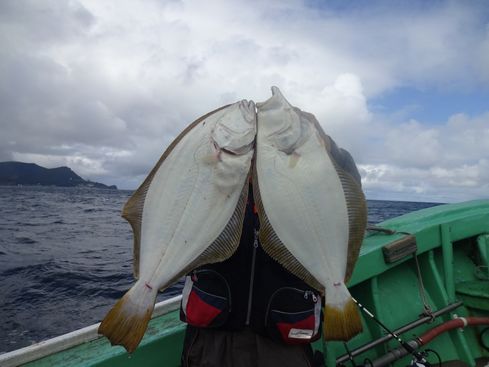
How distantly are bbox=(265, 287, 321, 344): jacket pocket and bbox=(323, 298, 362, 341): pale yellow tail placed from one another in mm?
223

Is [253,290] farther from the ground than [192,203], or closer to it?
closer to it

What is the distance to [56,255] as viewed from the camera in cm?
1120

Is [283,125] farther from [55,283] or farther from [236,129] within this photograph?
[55,283]

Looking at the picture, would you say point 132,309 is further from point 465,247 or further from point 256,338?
point 465,247

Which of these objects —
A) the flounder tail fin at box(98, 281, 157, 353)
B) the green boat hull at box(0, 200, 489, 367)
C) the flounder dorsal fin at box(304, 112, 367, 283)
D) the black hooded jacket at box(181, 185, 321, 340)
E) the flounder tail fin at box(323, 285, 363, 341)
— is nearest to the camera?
the flounder tail fin at box(98, 281, 157, 353)

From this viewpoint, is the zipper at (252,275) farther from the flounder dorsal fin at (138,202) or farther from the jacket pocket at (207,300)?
the flounder dorsal fin at (138,202)

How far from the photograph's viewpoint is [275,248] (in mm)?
1742

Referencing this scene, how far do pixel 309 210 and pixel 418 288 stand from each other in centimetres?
272

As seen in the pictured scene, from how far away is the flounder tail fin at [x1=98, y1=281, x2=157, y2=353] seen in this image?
1542 millimetres

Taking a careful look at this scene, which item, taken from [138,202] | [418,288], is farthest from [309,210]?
[418,288]

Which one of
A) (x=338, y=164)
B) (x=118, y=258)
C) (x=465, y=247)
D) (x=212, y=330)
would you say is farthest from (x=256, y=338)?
(x=118, y=258)

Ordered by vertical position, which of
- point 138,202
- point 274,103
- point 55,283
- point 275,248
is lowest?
point 55,283

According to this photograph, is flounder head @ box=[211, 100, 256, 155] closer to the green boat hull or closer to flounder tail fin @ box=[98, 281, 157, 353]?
flounder tail fin @ box=[98, 281, 157, 353]

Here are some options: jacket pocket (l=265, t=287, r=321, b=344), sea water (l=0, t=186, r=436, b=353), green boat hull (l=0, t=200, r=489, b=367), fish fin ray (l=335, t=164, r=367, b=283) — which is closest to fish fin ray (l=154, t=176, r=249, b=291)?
jacket pocket (l=265, t=287, r=321, b=344)
